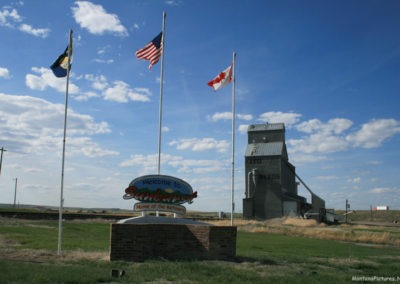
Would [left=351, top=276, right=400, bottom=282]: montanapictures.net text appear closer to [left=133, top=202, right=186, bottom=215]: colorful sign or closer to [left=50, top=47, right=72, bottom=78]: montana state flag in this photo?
[left=133, top=202, right=186, bottom=215]: colorful sign

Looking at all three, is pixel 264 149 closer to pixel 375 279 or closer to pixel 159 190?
pixel 159 190

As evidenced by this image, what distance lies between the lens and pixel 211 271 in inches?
542

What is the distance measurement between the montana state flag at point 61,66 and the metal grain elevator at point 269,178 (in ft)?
195

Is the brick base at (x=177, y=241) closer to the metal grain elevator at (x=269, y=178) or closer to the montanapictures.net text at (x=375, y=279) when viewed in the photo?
the montanapictures.net text at (x=375, y=279)

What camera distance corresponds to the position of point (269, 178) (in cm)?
7738

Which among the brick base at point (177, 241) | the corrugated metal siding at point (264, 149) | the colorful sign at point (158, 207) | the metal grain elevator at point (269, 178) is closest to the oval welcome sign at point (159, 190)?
the colorful sign at point (158, 207)

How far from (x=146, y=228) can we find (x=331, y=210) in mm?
81587

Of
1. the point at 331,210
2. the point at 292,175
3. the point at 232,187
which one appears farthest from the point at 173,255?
the point at 331,210

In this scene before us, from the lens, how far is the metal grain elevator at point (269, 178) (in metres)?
75.3

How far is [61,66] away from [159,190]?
690 centimetres

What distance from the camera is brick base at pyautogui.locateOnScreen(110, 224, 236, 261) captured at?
16.4m

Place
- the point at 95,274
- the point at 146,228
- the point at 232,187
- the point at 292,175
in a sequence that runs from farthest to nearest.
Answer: the point at 292,175 < the point at 232,187 < the point at 146,228 < the point at 95,274

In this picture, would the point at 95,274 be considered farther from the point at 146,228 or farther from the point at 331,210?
the point at 331,210

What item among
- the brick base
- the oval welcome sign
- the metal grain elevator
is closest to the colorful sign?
the oval welcome sign
